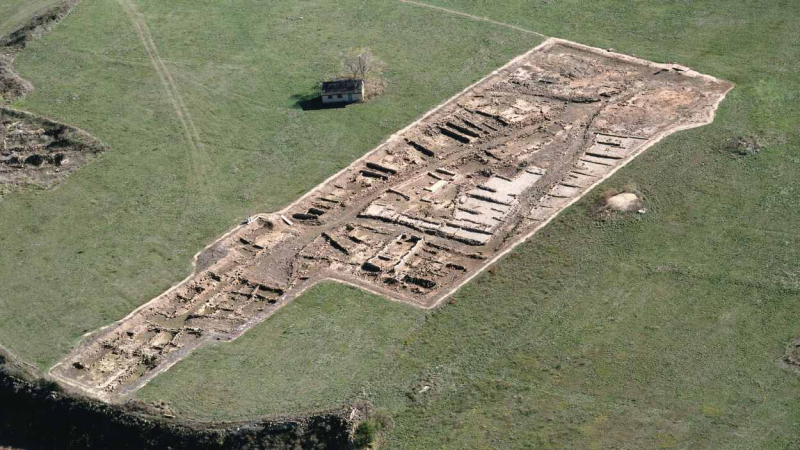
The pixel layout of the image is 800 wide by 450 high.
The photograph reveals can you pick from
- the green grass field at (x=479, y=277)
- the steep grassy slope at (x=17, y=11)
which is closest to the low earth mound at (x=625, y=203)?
the green grass field at (x=479, y=277)

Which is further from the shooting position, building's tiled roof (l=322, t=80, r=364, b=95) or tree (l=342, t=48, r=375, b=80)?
tree (l=342, t=48, r=375, b=80)

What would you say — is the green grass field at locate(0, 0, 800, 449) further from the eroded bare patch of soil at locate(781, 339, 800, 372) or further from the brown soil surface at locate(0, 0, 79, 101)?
the brown soil surface at locate(0, 0, 79, 101)

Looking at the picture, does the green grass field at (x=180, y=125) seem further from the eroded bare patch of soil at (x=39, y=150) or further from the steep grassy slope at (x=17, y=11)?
the steep grassy slope at (x=17, y=11)

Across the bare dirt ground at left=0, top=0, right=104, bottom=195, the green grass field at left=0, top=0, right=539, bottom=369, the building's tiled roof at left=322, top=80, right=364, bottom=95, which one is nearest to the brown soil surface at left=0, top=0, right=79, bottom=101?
the bare dirt ground at left=0, top=0, right=104, bottom=195

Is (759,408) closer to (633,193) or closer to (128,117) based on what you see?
(633,193)

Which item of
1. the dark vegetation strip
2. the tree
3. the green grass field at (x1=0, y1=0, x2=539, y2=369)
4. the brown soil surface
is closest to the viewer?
the dark vegetation strip

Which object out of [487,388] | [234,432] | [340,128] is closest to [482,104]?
[340,128]
